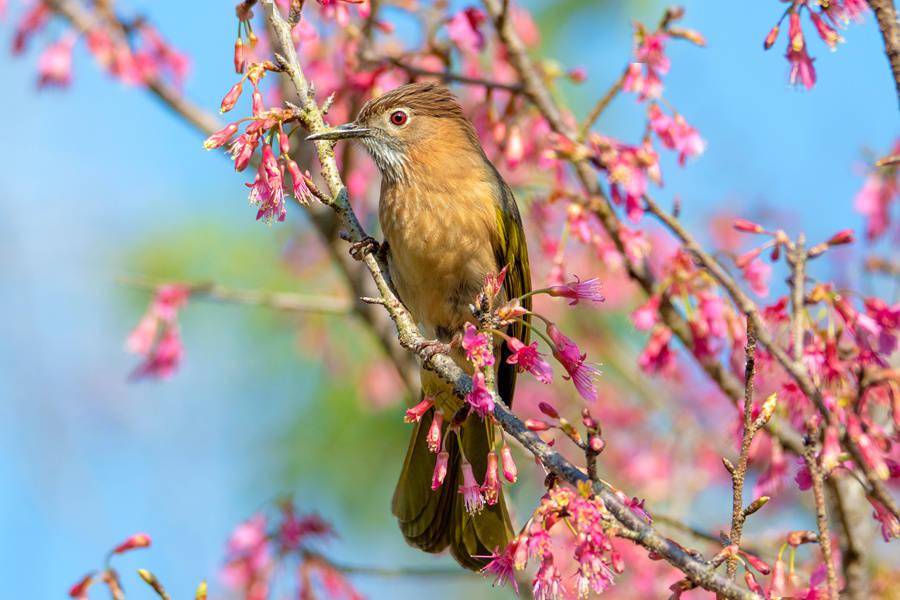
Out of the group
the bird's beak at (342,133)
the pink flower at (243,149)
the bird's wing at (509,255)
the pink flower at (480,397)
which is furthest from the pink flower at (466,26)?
the pink flower at (480,397)

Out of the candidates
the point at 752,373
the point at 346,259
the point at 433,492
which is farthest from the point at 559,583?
the point at 346,259

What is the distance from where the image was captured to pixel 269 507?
4.73m

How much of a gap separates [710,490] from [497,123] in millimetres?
3416

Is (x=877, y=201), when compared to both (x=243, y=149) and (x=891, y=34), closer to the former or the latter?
(x=891, y=34)

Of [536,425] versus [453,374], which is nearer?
[536,425]

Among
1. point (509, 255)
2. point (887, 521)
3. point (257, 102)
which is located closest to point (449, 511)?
point (509, 255)

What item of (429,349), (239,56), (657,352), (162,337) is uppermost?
(162,337)

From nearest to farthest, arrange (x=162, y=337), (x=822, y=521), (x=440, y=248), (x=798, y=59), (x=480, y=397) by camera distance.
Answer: (x=822, y=521), (x=480, y=397), (x=798, y=59), (x=440, y=248), (x=162, y=337)

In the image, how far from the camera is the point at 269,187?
287 centimetres

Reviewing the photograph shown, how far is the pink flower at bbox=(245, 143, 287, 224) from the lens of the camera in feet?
9.39

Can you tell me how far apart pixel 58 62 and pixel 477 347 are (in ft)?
13.4

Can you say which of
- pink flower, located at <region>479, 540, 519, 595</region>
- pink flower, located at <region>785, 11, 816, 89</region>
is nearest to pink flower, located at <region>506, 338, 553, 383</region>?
pink flower, located at <region>479, 540, 519, 595</region>

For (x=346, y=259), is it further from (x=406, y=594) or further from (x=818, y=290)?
(x=406, y=594)

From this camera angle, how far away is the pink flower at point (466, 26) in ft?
14.3
